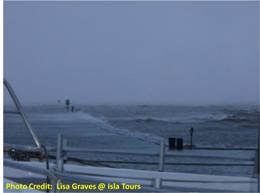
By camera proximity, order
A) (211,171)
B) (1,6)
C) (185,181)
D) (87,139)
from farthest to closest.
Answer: (87,139) → (211,171) → (185,181) → (1,6)

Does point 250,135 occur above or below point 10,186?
below

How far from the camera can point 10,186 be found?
11.8 feet

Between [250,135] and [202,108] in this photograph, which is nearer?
[250,135]

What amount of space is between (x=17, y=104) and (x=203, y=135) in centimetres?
2848

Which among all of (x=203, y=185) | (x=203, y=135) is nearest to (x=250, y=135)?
(x=203, y=135)

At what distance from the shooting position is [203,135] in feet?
101

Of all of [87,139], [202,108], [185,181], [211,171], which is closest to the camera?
[185,181]

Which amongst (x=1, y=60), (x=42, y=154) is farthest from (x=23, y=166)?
(x=1, y=60)

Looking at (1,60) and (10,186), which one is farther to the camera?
(10,186)

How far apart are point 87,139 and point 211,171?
13532 mm

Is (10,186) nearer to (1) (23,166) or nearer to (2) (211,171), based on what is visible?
(1) (23,166)

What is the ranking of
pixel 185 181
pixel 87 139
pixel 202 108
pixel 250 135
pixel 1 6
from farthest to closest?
pixel 202 108
pixel 250 135
pixel 87 139
pixel 185 181
pixel 1 6

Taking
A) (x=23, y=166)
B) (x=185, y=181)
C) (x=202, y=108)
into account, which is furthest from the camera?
(x=202, y=108)

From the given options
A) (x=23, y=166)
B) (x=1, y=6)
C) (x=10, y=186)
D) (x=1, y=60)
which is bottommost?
(x=10, y=186)
